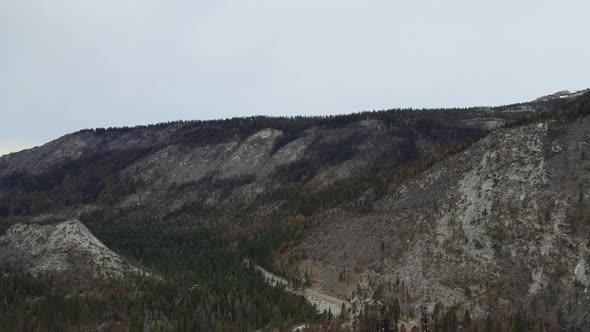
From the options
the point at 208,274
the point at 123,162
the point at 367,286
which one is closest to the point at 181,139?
the point at 123,162

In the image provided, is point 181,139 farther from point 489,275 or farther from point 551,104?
point 489,275

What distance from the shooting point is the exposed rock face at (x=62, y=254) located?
5591cm

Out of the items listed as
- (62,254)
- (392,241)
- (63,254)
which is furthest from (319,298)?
(62,254)

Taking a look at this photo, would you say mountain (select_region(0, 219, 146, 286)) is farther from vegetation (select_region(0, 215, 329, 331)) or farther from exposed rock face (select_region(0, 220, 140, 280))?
vegetation (select_region(0, 215, 329, 331))

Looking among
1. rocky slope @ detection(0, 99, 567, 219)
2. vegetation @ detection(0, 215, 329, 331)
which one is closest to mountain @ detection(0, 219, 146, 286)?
vegetation @ detection(0, 215, 329, 331)

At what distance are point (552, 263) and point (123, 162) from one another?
145m

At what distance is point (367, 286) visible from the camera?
171 ft

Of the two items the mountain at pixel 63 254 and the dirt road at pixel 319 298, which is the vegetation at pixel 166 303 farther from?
the mountain at pixel 63 254

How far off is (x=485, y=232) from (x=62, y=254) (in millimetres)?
47693

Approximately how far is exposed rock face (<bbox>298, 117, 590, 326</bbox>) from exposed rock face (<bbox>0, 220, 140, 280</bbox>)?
23.6 metres

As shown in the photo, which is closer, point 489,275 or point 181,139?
point 489,275

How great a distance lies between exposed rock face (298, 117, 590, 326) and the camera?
144ft

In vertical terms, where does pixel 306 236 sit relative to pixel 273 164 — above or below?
below

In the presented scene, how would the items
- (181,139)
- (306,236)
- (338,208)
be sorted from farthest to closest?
(181,139)
(338,208)
(306,236)
